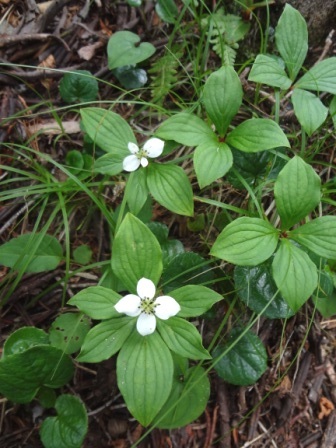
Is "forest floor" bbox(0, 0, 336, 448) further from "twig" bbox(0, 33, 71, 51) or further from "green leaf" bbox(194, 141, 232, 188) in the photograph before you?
"green leaf" bbox(194, 141, 232, 188)

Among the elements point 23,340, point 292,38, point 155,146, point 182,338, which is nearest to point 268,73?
point 292,38

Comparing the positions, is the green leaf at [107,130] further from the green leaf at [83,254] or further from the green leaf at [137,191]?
the green leaf at [83,254]

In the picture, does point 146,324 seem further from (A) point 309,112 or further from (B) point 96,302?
(A) point 309,112

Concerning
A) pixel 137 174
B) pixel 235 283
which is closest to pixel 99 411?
pixel 235 283

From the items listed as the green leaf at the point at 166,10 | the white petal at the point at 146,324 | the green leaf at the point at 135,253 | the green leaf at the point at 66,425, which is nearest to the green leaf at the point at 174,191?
the green leaf at the point at 135,253

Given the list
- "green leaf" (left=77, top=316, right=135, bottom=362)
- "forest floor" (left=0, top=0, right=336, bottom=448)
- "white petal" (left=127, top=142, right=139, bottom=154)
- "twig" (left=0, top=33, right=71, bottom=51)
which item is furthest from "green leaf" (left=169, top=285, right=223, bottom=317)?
"twig" (left=0, top=33, right=71, bottom=51)

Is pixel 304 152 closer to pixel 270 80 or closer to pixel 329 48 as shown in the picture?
pixel 270 80
